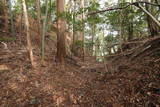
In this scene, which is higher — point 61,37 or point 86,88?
point 61,37

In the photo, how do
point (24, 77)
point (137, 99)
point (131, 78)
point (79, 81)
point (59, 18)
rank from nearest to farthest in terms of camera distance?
point (137, 99) < point (131, 78) < point (24, 77) < point (79, 81) < point (59, 18)

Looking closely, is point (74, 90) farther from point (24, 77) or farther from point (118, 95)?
point (24, 77)

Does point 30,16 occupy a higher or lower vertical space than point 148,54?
higher

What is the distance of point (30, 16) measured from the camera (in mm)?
14516

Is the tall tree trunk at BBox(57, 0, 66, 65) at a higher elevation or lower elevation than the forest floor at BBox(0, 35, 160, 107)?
higher

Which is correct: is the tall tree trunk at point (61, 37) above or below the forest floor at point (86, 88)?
above

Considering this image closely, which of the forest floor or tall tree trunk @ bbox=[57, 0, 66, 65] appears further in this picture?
tall tree trunk @ bbox=[57, 0, 66, 65]

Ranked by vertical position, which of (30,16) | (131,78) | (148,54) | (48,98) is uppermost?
(30,16)

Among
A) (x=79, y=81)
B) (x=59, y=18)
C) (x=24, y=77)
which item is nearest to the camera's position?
(x=24, y=77)

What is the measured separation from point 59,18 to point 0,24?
600 cm

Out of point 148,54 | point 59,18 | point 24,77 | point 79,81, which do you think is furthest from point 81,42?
point 148,54

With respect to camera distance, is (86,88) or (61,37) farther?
(61,37)

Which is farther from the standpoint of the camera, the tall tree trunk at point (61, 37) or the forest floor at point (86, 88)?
the tall tree trunk at point (61, 37)

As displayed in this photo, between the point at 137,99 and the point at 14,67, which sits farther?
the point at 14,67
